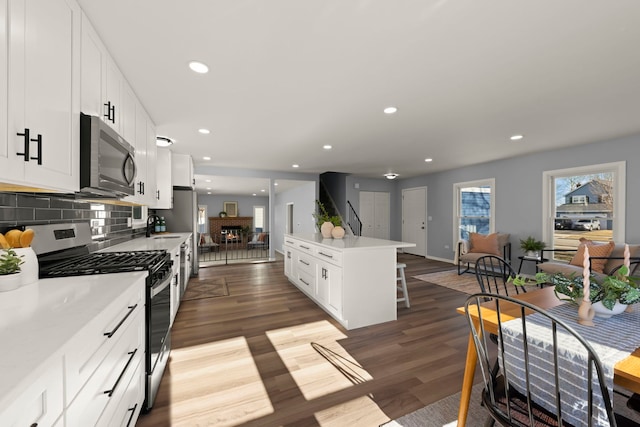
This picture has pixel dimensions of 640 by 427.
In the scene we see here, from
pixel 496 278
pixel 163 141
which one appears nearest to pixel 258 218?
pixel 163 141

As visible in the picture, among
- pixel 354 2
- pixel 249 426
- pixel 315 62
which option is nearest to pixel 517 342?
pixel 249 426

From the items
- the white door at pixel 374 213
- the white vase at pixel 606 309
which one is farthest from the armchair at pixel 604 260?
the white door at pixel 374 213

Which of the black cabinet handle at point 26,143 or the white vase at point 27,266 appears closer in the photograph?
the black cabinet handle at point 26,143

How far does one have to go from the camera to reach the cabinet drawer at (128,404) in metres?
1.09

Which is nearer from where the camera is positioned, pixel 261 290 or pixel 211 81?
pixel 211 81

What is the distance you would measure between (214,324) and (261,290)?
134cm

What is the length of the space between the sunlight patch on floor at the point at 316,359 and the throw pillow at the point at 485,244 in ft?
12.9

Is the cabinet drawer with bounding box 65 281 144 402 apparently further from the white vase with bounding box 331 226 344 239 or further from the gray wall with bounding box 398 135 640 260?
the gray wall with bounding box 398 135 640 260

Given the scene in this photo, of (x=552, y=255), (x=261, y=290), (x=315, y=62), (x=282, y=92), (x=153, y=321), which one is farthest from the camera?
(x=552, y=255)

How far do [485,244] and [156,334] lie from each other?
18.4ft

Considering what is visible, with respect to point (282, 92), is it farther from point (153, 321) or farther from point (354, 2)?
point (153, 321)

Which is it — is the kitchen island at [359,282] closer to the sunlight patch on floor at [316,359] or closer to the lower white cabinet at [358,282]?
the lower white cabinet at [358,282]

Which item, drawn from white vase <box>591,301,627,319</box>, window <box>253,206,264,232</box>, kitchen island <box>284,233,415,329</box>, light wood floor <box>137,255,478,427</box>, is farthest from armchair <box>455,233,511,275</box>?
window <box>253,206,264,232</box>

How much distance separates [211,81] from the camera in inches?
91.2
